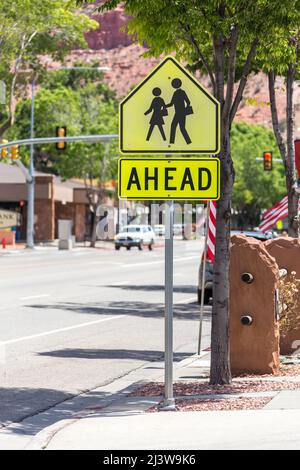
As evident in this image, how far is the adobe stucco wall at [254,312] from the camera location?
1303 centimetres

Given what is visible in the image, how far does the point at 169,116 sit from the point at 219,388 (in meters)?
3.18

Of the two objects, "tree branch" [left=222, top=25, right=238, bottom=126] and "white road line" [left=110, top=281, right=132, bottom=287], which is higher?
"tree branch" [left=222, top=25, right=238, bottom=126]

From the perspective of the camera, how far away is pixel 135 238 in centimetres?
7162

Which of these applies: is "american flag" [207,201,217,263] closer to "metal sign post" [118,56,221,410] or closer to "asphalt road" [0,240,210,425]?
"asphalt road" [0,240,210,425]

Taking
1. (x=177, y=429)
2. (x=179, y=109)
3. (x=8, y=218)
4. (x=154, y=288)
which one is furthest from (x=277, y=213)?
(x=8, y=218)

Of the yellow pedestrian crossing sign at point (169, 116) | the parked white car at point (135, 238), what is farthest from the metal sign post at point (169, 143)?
the parked white car at point (135, 238)

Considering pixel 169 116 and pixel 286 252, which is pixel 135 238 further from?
pixel 169 116

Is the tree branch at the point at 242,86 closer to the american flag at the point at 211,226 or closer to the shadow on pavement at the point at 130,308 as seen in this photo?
the american flag at the point at 211,226

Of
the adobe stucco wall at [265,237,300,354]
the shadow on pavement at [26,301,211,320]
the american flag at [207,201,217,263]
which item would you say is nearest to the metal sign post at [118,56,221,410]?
the adobe stucco wall at [265,237,300,354]

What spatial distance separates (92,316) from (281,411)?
1235 centimetres

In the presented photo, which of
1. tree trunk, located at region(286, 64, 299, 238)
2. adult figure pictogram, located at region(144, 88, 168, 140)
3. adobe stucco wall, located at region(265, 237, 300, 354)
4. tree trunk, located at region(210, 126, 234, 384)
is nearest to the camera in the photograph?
adult figure pictogram, located at region(144, 88, 168, 140)

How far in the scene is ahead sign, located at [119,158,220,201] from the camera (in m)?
10.3

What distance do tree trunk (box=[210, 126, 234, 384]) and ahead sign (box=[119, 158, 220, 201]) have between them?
1620 mm

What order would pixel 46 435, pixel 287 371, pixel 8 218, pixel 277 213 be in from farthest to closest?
pixel 8 218 → pixel 277 213 → pixel 287 371 → pixel 46 435
